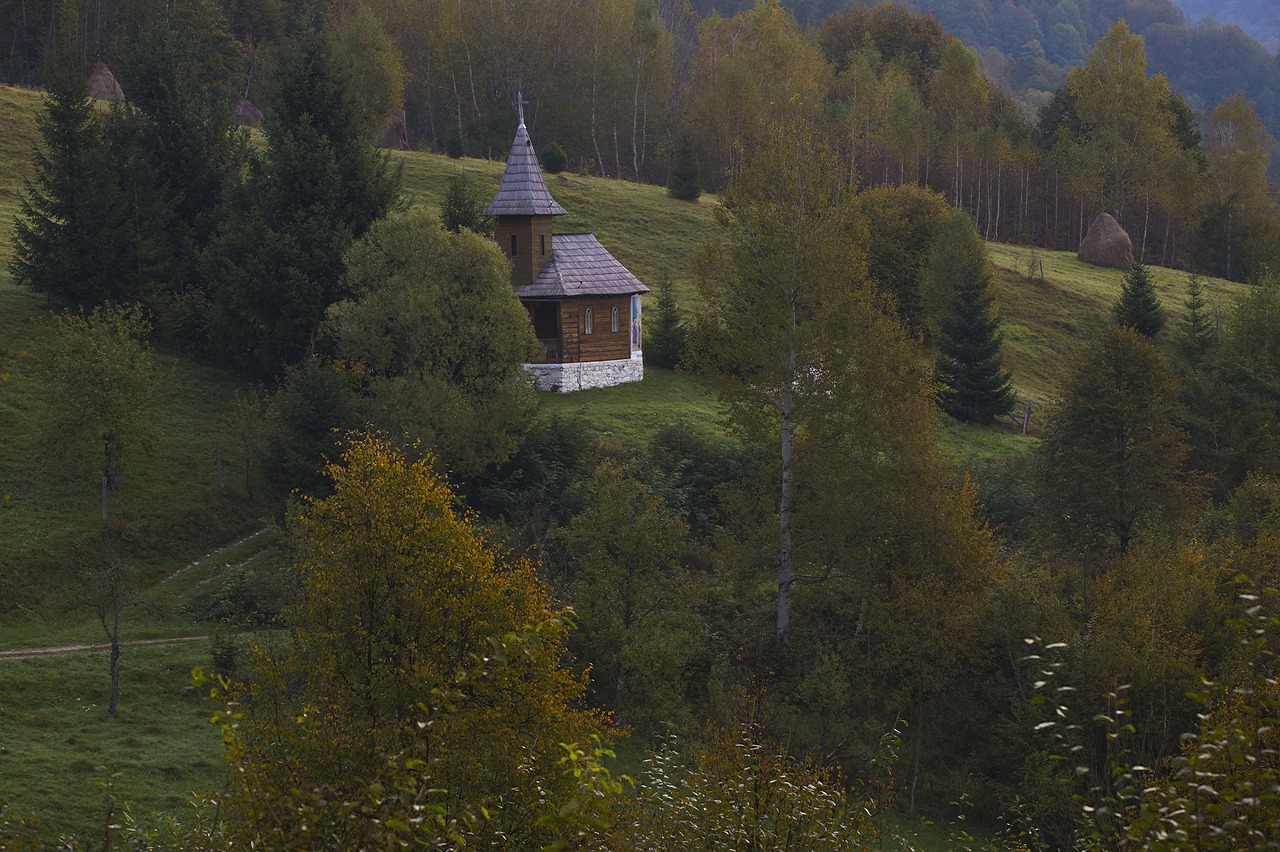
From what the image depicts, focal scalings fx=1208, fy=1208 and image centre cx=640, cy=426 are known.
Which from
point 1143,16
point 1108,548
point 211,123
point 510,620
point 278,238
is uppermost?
point 1143,16

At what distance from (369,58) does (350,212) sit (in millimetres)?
30055

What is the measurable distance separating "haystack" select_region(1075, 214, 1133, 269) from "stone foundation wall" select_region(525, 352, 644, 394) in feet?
127

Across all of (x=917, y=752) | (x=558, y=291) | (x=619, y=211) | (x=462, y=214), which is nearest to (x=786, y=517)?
(x=917, y=752)

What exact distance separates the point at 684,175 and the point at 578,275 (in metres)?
26.9

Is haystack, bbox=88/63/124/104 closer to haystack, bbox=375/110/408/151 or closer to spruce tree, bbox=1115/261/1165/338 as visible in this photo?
haystack, bbox=375/110/408/151

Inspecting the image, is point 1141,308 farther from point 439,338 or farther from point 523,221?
point 439,338

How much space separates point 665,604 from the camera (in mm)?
26516

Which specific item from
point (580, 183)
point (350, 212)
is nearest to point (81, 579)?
point (350, 212)

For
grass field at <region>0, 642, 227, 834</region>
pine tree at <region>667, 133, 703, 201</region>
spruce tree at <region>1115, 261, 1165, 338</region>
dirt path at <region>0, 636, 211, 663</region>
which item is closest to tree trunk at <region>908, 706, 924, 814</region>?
grass field at <region>0, 642, 227, 834</region>

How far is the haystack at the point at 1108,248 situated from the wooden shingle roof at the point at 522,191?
40555 mm

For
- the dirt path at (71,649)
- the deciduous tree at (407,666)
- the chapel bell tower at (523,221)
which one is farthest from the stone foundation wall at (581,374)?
the deciduous tree at (407,666)

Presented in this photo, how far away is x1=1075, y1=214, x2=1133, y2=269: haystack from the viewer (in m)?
69.6

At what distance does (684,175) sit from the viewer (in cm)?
6650

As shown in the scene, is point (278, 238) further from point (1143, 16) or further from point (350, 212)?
point (1143, 16)
